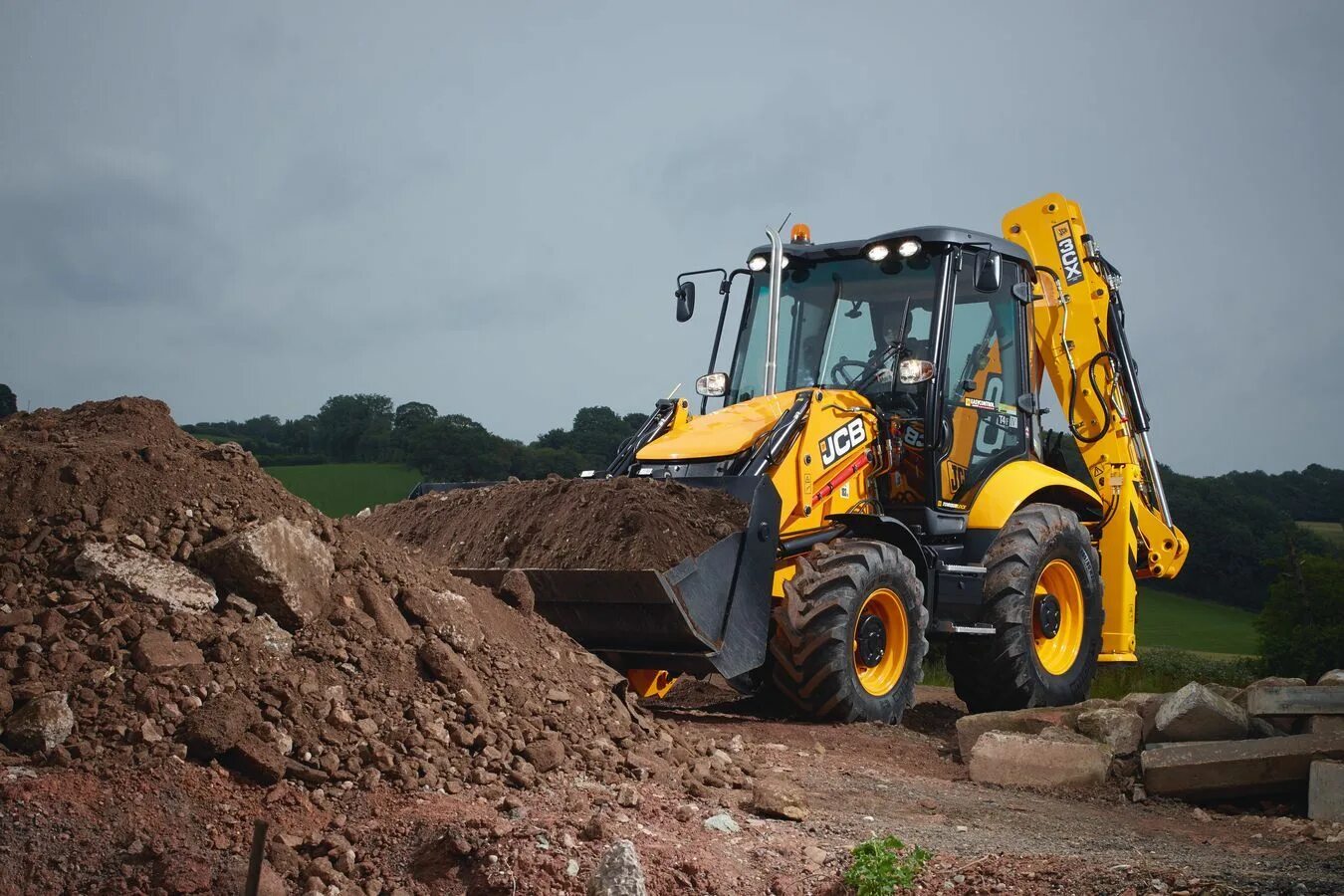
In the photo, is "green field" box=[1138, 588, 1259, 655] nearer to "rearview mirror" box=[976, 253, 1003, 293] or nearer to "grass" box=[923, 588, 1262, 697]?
"grass" box=[923, 588, 1262, 697]

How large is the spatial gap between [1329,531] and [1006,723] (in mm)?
37080

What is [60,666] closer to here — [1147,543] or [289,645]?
[289,645]

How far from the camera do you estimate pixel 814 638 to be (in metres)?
7.52

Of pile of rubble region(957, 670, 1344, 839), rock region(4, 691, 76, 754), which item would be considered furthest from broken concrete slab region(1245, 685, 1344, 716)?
rock region(4, 691, 76, 754)

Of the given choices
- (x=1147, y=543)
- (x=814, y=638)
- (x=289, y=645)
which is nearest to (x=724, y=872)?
(x=289, y=645)

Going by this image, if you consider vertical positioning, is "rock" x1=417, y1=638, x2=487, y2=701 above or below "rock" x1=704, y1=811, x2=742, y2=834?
above

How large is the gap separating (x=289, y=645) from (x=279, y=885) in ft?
5.44

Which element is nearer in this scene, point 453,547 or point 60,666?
point 60,666

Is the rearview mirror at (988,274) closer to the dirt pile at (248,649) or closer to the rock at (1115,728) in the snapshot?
the rock at (1115,728)

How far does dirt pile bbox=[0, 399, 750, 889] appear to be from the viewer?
15.7 feet

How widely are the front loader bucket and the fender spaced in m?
2.15

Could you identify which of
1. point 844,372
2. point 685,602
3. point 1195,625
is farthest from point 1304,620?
point 685,602

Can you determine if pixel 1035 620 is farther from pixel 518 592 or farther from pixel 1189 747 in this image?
pixel 518 592

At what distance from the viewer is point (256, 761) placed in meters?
4.71
